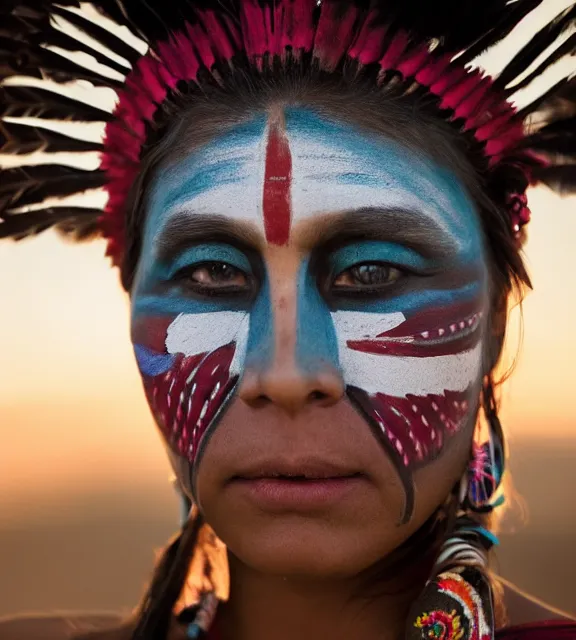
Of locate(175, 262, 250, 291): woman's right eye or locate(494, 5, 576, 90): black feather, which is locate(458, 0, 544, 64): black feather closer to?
locate(494, 5, 576, 90): black feather

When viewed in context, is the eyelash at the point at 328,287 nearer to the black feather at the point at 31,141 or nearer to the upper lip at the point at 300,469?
the upper lip at the point at 300,469

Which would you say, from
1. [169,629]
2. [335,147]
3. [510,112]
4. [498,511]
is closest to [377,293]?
[335,147]

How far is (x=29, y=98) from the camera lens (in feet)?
6.19

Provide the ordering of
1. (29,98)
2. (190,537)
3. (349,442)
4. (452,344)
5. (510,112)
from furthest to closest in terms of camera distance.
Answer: (190,537), (29,98), (510,112), (452,344), (349,442)

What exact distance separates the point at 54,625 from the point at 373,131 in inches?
69.9

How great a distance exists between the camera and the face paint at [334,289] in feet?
4.87

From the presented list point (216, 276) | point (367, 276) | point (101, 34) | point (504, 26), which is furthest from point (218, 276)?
point (504, 26)

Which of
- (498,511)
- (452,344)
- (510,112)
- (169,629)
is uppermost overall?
(510,112)

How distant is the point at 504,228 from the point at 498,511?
2.38 feet

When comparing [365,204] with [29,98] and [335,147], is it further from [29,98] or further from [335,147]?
[29,98]

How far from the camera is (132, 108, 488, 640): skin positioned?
1455 mm

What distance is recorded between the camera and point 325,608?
1696 mm

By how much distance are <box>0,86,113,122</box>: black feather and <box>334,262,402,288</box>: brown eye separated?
79 cm

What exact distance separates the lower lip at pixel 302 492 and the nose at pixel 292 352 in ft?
0.47
